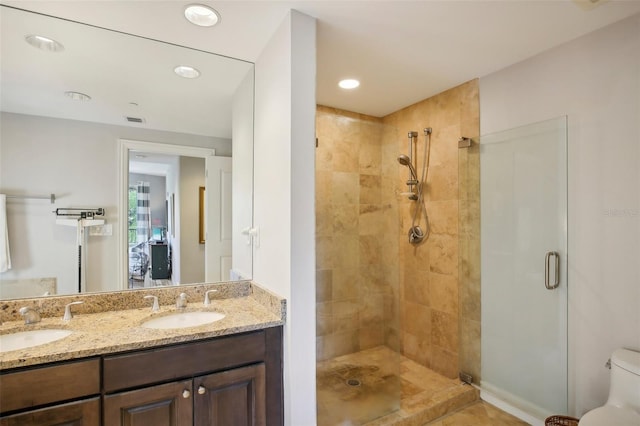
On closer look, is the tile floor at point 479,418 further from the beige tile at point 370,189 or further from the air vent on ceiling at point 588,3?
the air vent on ceiling at point 588,3

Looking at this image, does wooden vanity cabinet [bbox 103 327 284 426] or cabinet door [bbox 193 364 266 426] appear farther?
cabinet door [bbox 193 364 266 426]

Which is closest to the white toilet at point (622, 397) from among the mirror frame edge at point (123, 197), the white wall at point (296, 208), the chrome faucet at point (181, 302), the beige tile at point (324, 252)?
the white wall at point (296, 208)

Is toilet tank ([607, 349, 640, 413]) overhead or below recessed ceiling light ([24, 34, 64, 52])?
below

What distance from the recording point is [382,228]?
2.84 metres

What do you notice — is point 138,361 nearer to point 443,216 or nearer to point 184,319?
point 184,319

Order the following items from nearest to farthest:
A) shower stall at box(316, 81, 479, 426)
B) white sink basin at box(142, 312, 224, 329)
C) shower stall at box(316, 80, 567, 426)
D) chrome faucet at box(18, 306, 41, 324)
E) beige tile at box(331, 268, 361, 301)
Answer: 1. chrome faucet at box(18, 306, 41, 324)
2. white sink basin at box(142, 312, 224, 329)
3. shower stall at box(316, 80, 567, 426)
4. shower stall at box(316, 81, 479, 426)
5. beige tile at box(331, 268, 361, 301)

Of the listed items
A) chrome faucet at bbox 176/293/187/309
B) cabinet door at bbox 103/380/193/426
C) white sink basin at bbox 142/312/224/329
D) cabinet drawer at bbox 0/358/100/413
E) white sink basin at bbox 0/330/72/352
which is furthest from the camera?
chrome faucet at bbox 176/293/187/309

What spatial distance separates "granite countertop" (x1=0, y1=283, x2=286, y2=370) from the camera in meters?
1.24

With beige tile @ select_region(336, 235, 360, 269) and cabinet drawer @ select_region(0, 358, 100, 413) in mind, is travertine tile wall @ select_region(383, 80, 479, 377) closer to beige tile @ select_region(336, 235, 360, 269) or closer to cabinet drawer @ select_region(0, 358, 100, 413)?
beige tile @ select_region(336, 235, 360, 269)

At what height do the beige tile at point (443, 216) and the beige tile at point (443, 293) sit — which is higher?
the beige tile at point (443, 216)

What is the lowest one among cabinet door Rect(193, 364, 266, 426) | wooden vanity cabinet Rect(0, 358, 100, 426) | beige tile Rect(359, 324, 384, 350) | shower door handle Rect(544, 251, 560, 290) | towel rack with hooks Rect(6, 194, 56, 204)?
beige tile Rect(359, 324, 384, 350)

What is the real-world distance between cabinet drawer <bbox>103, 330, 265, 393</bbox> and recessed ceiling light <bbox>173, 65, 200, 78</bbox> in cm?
163

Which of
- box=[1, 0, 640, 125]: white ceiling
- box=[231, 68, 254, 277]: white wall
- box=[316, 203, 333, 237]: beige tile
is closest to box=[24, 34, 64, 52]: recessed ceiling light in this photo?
box=[1, 0, 640, 125]: white ceiling

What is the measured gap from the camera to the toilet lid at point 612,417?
4.84ft
